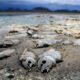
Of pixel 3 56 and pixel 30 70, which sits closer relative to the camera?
pixel 30 70

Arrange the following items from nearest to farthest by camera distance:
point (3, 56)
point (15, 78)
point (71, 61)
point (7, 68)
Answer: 1. point (15, 78)
2. point (7, 68)
3. point (71, 61)
4. point (3, 56)

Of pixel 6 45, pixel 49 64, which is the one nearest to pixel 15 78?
pixel 49 64

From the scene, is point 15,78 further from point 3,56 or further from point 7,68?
point 3,56

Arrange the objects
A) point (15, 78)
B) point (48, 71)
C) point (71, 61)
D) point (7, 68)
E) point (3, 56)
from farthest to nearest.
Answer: point (3, 56)
point (71, 61)
point (7, 68)
point (48, 71)
point (15, 78)

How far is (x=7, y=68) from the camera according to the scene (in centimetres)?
505

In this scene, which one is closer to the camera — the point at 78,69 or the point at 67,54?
the point at 78,69

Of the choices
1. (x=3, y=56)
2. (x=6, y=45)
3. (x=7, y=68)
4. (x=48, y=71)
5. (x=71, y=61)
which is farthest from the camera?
(x=6, y=45)

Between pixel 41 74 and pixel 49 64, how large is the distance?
1.27 ft

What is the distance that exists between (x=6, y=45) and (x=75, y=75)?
3.62 metres

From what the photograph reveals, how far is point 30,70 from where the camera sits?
189 inches

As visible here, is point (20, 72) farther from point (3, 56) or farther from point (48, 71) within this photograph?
point (3, 56)

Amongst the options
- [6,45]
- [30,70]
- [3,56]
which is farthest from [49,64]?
[6,45]

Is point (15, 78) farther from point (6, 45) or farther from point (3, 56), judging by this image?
point (6, 45)

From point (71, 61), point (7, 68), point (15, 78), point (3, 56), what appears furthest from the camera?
point (3, 56)
